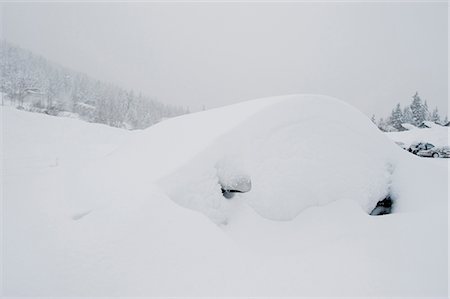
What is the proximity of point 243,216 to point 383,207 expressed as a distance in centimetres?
208

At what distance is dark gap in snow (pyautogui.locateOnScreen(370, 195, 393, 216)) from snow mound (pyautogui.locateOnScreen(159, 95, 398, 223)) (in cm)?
9

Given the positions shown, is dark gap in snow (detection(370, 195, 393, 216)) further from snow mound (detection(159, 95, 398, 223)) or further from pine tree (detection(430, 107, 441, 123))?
pine tree (detection(430, 107, 441, 123))

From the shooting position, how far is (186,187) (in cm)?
257

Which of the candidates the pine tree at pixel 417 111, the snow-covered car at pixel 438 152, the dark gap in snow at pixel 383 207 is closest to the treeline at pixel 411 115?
the pine tree at pixel 417 111

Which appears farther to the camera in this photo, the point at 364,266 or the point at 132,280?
the point at 364,266

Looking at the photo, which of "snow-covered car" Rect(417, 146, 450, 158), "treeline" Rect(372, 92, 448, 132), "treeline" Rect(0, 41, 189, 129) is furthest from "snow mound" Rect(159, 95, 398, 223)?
"treeline" Rect(0, 41, 189, 129)

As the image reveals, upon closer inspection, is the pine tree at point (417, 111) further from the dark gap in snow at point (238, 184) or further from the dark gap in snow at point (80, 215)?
→ the dark gap in snow at point (80, 215)

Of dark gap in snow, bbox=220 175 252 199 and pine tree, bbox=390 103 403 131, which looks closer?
dark gap in snow, bbox=220 175 252 199

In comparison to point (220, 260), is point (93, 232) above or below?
above

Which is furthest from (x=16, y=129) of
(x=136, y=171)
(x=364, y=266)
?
(x=364, y=266)

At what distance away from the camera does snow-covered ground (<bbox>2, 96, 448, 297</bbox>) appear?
1961 mm

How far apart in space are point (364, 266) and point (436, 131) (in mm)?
30974

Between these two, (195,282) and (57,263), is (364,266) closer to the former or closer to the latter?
(195,282)

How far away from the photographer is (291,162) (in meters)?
3.10
